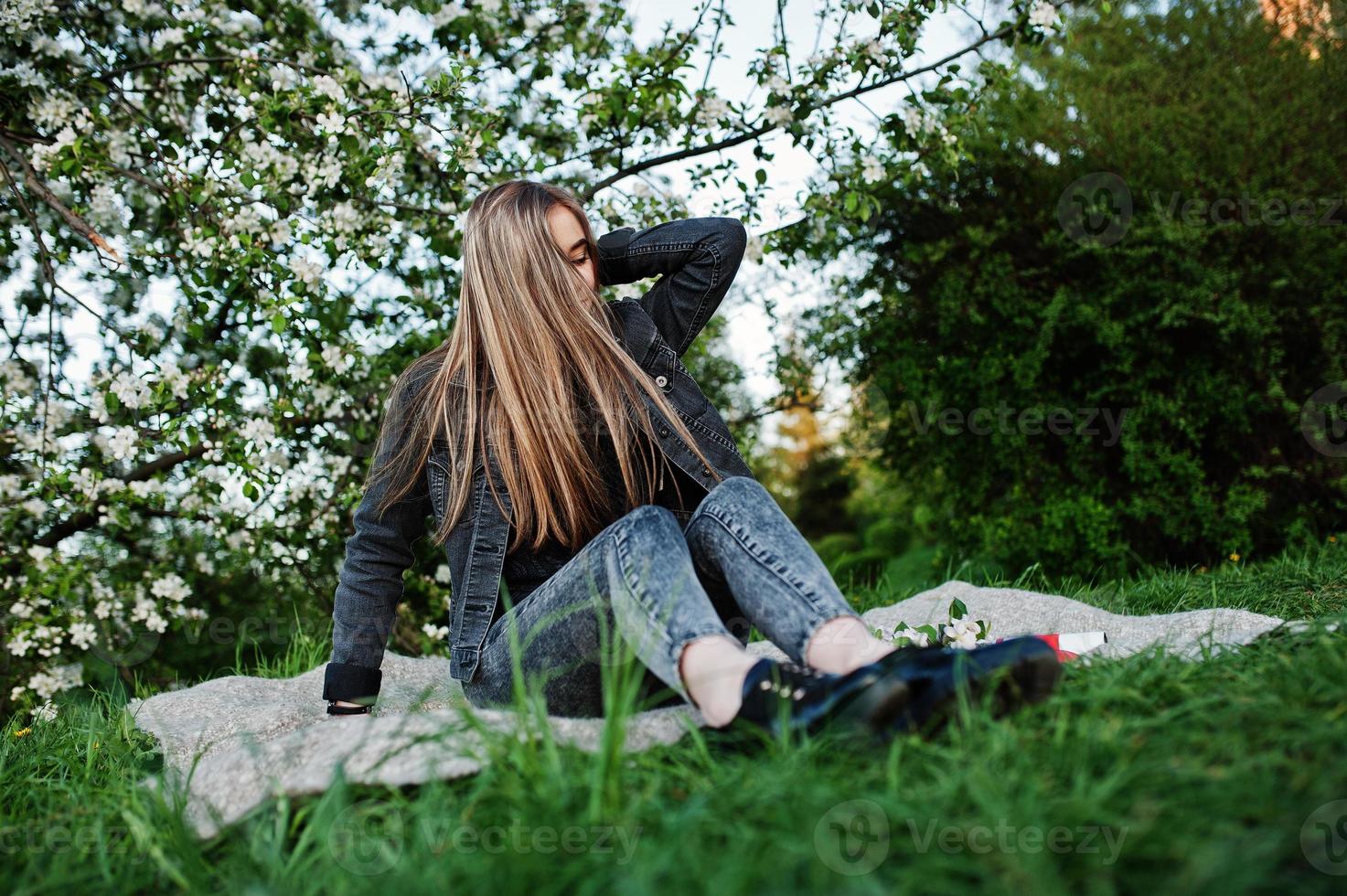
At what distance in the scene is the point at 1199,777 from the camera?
3.53ft

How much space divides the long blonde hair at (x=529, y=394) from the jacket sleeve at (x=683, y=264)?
→ 1.07 feet

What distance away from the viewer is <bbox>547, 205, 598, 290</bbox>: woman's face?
2.19m

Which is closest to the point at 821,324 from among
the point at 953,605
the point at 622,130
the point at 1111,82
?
the point at 622,130

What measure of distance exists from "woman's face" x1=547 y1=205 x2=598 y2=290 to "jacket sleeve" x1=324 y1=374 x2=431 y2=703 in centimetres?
48

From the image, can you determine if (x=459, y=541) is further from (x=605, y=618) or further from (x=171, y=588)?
(x=171, y=588)

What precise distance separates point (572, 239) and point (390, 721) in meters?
1.19

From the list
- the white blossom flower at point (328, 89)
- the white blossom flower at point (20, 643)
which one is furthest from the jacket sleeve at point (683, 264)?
the white blossom flower at point (20, 643)

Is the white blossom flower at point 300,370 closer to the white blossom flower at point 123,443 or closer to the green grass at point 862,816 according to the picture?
the white blossom flower at point 123,443

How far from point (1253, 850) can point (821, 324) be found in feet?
12.3

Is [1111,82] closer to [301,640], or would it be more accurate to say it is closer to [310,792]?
[301,640]

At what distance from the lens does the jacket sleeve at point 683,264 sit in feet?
Answer: 8.09

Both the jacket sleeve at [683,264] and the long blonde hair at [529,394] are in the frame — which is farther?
the jacket sleeve at [683,264]

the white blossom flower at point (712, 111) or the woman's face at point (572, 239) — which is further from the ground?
the white blossom flower at point (712, 111)

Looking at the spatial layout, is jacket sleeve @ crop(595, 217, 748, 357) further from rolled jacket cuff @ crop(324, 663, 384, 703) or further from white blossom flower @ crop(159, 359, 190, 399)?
white blossom flower @ crop(159, 359, 190, 399)
